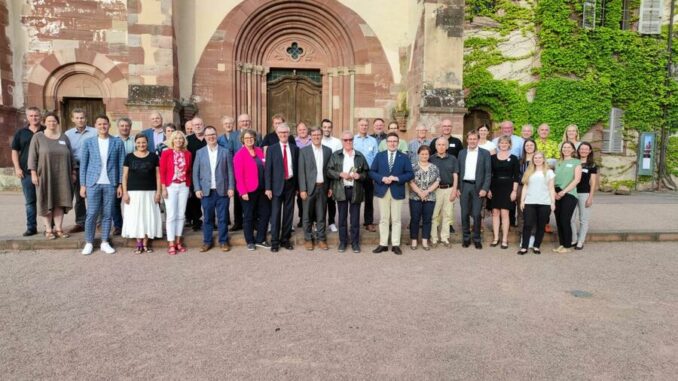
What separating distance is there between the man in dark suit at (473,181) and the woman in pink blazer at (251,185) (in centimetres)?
303

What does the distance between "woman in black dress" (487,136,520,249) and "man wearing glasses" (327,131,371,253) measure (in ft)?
Result: 6.71

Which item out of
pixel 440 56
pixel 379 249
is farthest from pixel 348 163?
pixel 440 56

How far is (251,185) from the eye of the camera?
6039mm

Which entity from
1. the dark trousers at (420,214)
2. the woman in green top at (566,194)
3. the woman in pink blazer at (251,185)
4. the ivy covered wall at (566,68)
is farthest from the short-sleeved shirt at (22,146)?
the ivy covered wall at (566,68)

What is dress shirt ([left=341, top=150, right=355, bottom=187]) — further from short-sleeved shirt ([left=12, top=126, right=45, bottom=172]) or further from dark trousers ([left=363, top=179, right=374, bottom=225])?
short-sleeved shirt ([left=12, top=126, right=45, bottom=172])

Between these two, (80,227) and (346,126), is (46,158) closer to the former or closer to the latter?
(80,227)

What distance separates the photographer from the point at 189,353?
3.03 meters

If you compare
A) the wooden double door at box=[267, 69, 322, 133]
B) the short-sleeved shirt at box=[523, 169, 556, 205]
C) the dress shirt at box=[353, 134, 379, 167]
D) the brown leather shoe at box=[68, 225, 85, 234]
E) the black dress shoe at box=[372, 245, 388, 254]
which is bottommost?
the black dress shoe at box=[372, 245, 388, 254]

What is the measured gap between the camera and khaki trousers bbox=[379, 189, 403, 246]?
611cm

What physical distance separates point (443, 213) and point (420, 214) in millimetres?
404

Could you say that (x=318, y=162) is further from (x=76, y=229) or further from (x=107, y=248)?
(x=76, y=229)

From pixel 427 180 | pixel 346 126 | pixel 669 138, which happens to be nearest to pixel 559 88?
pixel 669 138

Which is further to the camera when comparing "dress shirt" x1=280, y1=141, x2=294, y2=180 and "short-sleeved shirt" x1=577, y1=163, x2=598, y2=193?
"short-sleeved shirt" x1=577, y1=163, x2=598, y2=193

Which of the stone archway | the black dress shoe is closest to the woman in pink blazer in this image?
the black dress shoe
